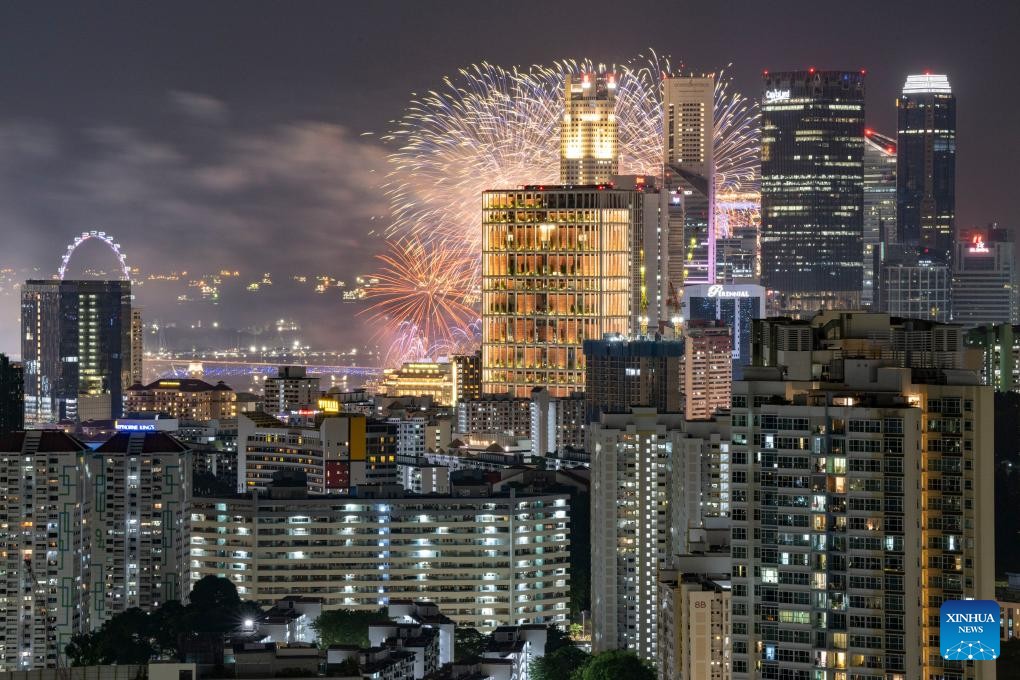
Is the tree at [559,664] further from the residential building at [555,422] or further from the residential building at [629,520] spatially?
the residential building at [555,422]

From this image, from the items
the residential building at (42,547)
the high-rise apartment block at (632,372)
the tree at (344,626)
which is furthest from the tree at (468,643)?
the high-rise apartment block at (632,372)

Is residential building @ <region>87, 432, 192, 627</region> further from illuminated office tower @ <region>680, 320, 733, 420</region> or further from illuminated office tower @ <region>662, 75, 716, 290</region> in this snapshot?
illuminated office tower @ <region>662, 75, 716, 290</region>

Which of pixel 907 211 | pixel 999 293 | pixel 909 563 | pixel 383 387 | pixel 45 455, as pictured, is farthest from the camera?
pixel 907 211

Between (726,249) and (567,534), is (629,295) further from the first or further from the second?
(726,249)

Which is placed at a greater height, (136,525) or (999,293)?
(999,293)

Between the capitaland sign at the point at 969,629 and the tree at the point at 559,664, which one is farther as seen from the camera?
the tree at the point at 559,664

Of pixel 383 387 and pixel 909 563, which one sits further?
pixel 383 387

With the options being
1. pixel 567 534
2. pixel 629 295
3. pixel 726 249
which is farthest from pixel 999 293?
pixel 567 534
